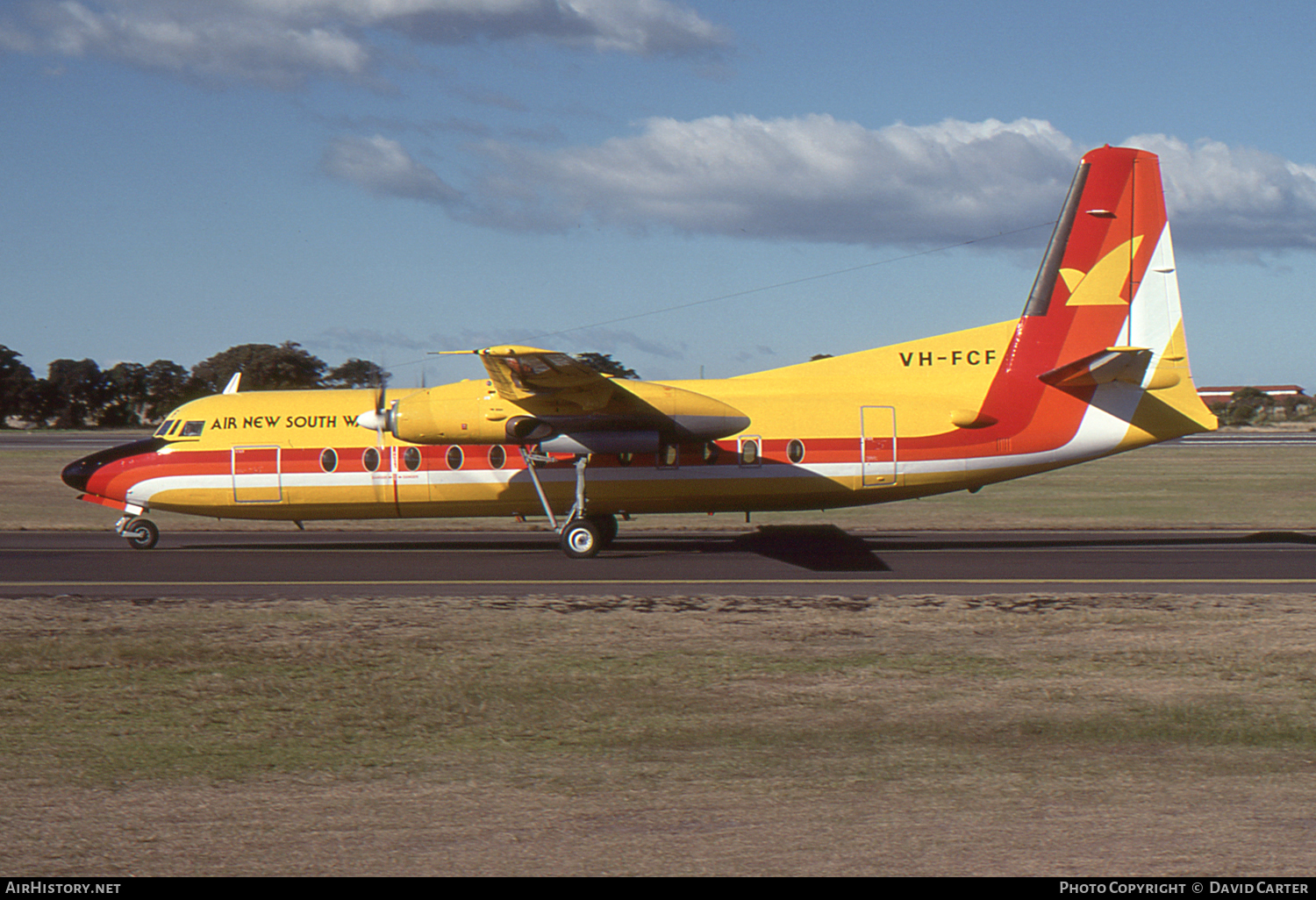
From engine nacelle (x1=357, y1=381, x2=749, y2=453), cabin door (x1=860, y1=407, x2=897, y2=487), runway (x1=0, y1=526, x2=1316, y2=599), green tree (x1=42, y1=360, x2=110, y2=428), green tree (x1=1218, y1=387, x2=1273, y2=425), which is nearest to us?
runway (x1=0, y1=526, x2=1316, y2=599)

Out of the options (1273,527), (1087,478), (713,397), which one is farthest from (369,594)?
(1087,478)

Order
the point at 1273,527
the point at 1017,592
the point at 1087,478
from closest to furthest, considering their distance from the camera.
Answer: the point at 1017,592 → the point at 1273,527 → the point at 1087,478

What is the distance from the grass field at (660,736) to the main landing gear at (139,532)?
7343mm

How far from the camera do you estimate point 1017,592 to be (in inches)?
640

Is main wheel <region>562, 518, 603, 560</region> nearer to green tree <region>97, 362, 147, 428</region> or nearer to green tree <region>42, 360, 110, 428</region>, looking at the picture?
green tree <region>97, 362, 147, 428</region>

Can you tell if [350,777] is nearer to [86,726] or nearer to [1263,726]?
[86,726]

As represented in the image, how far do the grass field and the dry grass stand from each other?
38 millimetres

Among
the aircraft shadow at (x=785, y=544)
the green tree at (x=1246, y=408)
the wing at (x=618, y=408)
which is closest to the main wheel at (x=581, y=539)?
the aircraft shadow at (x=785, y=544)

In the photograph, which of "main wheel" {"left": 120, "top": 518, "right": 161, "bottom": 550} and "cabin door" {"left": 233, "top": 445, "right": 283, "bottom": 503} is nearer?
"cabin door" {"left": 233, "top": 445, "right": 283, "bottom": 503}

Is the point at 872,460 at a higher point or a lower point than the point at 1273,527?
higher

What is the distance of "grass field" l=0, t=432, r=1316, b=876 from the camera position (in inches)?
240

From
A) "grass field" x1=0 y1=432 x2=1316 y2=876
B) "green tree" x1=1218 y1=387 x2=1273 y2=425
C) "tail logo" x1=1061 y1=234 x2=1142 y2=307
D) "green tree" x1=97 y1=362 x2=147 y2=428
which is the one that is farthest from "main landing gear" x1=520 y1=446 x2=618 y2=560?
"green tree" x1=1218 y1=387 x2=1273 y2=425

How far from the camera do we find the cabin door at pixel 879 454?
70.0 ft
